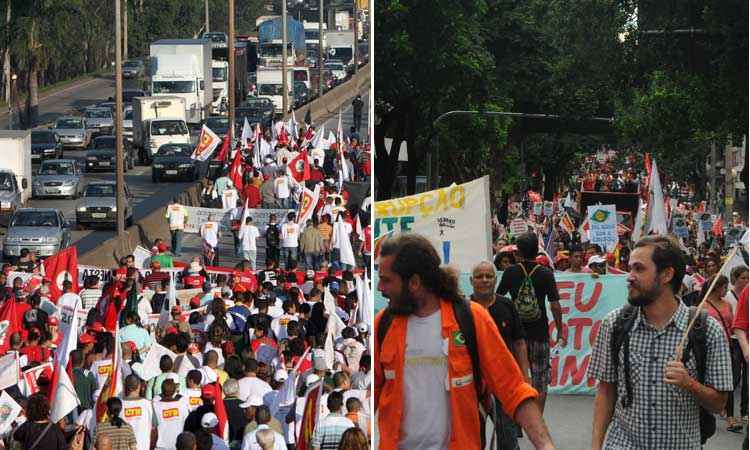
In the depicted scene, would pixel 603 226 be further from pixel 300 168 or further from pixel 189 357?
pixel 300 168

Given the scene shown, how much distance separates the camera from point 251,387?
41.1 ft

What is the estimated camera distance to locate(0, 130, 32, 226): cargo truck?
41781 mm

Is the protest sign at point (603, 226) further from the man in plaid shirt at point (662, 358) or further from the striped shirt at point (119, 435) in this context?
the man in plaid shirt at point (662, 358)

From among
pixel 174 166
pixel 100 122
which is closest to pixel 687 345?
pixel 174 166

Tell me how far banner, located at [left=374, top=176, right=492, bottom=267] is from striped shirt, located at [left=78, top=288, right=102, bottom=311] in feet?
29.1

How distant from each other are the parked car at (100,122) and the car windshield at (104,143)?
7614 mm

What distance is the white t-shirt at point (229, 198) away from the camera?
3078cm

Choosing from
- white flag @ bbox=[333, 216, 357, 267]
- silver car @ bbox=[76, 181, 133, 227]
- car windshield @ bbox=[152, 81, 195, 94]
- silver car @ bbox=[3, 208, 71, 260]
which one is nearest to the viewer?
white flag @ bbox=[333, 216, 357, 267]

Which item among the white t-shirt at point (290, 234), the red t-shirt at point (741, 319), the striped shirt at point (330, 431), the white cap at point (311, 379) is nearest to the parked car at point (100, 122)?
the white t-shirt at point (290, 234)

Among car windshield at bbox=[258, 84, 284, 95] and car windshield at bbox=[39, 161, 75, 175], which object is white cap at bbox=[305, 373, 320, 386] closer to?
car windshield at bbox=[39, 161, 75, 175]

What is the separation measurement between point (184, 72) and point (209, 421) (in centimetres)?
5353

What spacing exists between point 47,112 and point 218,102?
16.5 meters

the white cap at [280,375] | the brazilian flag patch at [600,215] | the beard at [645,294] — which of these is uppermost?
the beard at [645,294]

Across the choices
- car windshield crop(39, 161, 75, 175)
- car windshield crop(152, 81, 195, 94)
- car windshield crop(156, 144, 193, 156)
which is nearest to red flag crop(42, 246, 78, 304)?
car windshield crop(39, 161, 75, 175)
